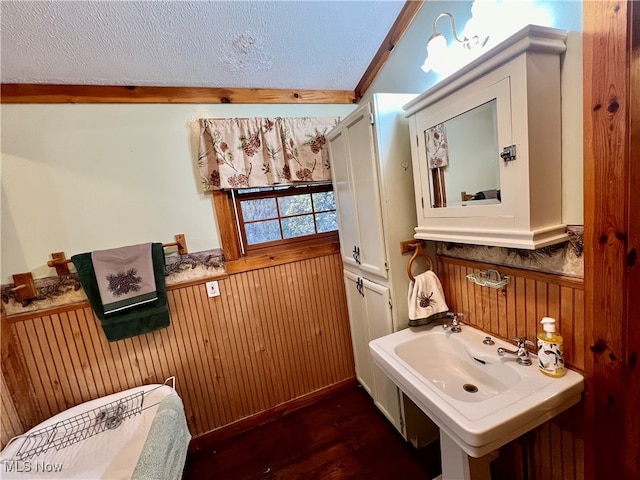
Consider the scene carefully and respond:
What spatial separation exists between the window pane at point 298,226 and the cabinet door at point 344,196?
0.26m

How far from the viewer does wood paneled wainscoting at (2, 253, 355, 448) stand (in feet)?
4.83

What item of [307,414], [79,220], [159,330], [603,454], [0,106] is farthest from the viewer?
[307,414]

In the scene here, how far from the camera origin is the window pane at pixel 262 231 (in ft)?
6.06

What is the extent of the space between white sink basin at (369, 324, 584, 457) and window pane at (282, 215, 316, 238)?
959 mm

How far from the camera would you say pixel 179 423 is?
1.35 metres

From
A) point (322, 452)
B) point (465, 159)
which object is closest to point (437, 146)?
point (465, 159)

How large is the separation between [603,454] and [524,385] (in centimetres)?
34

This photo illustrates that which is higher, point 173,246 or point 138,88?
point 138,88

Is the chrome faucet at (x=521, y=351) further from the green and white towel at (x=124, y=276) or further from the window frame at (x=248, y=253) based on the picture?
the green and white towel at (x=124, y=276)

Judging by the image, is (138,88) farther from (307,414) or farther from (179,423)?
(307,414)

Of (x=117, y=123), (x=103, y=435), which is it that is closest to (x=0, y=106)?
(x=117, y=123)

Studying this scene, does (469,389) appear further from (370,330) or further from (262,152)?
(262,152)

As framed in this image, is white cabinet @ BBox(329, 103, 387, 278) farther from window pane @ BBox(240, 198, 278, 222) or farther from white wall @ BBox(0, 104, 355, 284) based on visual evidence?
white wall @ BBox(0, 104, 355, 284)

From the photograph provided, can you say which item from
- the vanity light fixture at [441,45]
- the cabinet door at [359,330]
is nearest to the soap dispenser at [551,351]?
the cabinet door at [359,330]
